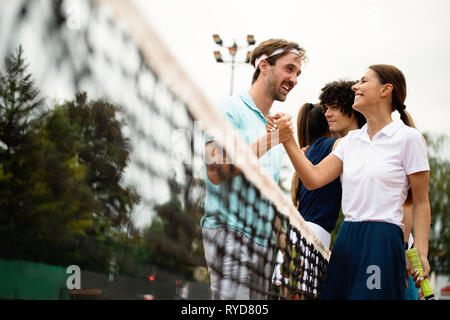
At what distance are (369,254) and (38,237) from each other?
220 centimetres

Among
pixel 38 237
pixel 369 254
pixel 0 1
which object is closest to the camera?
pixel 0 1

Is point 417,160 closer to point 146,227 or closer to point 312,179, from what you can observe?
point 312,179

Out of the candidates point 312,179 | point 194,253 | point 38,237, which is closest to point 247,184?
point 194,253

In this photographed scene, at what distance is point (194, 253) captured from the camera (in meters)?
1.74

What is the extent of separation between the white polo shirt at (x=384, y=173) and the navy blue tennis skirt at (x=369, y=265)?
2.5 inches

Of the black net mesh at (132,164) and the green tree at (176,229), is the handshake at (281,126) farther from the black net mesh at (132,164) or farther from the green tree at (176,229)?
the green tree at (176,229)

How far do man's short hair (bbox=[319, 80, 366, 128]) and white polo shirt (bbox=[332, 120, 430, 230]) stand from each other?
89cm

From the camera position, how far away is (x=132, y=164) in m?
1.30

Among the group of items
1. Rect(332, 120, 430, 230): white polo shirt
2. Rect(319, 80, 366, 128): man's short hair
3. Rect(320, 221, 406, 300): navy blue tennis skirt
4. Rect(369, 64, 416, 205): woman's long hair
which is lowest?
Rect(320, 221, 406, 300): navy blue tennis skirt

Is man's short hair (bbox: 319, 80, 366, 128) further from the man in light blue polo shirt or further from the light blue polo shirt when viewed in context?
the light blue polo shirt

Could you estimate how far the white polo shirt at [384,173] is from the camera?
2.25m

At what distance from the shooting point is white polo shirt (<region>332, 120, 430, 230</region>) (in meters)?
2.25

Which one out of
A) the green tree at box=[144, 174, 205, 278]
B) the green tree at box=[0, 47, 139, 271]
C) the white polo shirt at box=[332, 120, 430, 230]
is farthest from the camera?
the white polo shirt at box=[332, 120, 430, 230]

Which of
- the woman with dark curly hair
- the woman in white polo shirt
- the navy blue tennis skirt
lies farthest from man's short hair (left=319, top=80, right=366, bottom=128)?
the navy blue tennis skirt
